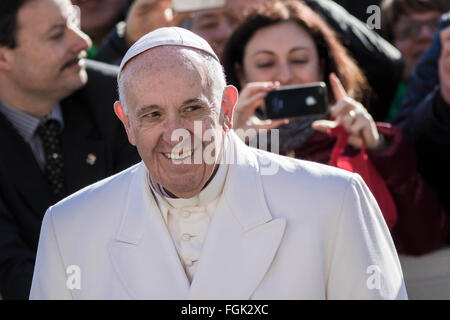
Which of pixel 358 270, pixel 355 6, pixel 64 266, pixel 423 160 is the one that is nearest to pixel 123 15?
pixel 355 6

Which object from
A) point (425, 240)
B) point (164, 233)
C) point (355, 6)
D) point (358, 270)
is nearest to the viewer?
point (358, 270)

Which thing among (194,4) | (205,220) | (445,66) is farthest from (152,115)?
(194,4)

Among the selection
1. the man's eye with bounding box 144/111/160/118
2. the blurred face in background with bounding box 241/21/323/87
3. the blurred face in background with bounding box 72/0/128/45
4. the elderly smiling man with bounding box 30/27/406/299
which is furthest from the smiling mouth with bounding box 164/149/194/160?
the blurred face in background with bounding box 72/0/128/45

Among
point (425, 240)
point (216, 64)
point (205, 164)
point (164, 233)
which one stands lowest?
point (425, 240)

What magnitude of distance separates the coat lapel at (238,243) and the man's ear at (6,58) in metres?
1.75

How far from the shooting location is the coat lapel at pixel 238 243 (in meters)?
2.54

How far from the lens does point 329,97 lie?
13.2 ft

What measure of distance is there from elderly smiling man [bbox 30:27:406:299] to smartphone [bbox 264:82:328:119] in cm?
103

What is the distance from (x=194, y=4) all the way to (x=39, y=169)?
121 centimetres

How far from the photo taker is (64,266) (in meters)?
2.75

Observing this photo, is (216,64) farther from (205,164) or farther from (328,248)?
(328,248)

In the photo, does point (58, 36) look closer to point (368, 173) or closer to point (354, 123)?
point (354, 123)

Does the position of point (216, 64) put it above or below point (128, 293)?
above

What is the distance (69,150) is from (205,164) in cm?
148
